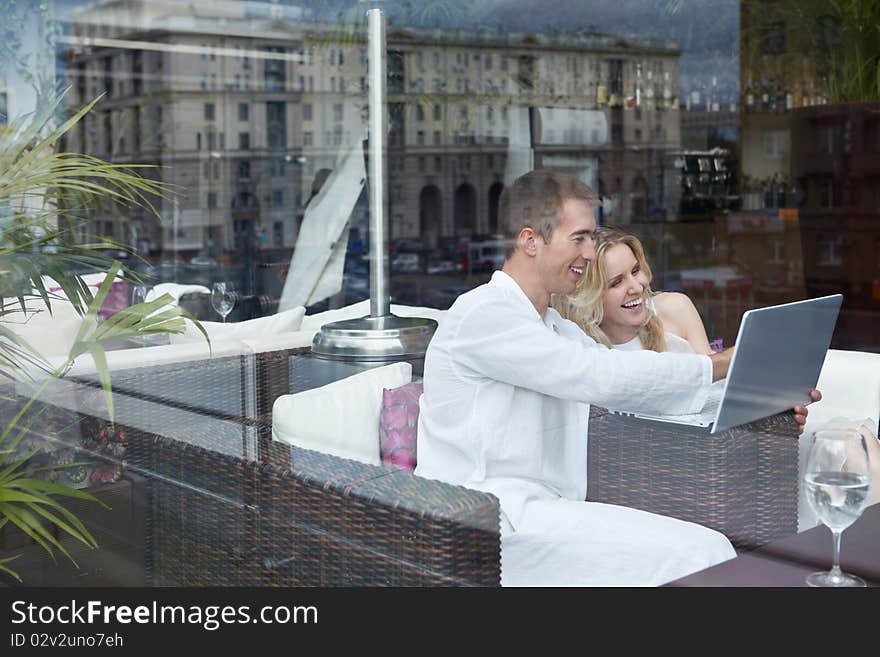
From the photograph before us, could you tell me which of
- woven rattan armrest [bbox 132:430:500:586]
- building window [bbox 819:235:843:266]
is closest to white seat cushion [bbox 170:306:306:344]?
woven rattan armrest [bbox 132:430:500:586]

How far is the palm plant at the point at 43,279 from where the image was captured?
2.33 meters

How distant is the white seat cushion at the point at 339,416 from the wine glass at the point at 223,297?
568 millimetres

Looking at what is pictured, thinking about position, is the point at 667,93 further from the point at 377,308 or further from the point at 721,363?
the point at 721,363

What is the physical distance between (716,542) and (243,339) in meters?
1.33

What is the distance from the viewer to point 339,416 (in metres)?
2.34

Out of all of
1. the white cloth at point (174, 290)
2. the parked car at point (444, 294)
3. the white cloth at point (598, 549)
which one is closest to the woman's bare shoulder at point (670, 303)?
the parked car at point (444, 294)

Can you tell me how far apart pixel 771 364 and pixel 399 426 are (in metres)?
0.86

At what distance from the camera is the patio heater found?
9.36 feet

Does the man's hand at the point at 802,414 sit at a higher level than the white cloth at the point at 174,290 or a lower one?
lower

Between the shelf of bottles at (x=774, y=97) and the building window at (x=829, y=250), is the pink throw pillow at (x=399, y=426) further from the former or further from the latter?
the shelf of bottles at (x=774, y=97)

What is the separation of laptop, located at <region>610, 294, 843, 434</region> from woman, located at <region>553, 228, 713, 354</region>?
51 centimetres

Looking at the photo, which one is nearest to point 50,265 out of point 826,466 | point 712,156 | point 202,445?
point 202,445

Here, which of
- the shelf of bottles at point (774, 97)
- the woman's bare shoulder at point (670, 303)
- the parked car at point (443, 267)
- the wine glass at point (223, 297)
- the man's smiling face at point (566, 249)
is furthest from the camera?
the shelf of bottles at point (774, 97)

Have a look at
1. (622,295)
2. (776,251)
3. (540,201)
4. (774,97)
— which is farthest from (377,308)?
(774,97)
